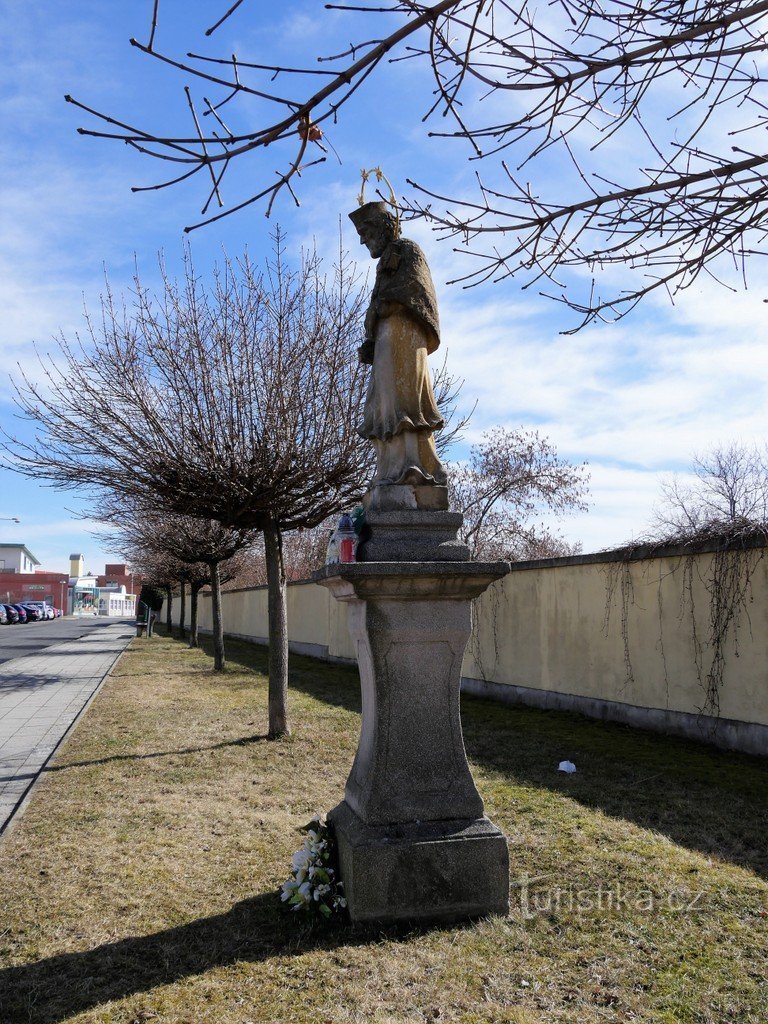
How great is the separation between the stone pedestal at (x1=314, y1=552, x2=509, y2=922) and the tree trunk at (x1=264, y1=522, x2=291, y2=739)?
4856 mm

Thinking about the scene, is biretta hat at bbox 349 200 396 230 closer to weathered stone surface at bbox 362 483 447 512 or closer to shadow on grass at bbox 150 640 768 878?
weathered stone surface at bbox 362 483 447 512

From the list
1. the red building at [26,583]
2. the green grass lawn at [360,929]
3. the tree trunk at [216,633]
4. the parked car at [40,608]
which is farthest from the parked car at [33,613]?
the green grass lawn at [360,929]

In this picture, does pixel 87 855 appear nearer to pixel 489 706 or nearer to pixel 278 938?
pixel 278 938

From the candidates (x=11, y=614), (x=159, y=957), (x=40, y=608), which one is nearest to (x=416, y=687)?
(x=159, y=957)

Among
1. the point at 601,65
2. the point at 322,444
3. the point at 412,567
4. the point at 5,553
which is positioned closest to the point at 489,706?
the point at 322,444

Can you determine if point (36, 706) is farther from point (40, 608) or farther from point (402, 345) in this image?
point (40, 608)

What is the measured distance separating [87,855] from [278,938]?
1.76 metres

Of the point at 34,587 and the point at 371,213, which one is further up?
the point at 371,213

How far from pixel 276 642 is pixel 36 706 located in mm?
4750

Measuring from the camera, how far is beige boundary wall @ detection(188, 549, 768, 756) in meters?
7.73

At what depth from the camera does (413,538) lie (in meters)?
4.07

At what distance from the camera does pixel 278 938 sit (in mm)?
3619

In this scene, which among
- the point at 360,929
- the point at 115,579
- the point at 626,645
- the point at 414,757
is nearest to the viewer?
the point at 360,929

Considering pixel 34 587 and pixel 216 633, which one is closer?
pixel 216 633
